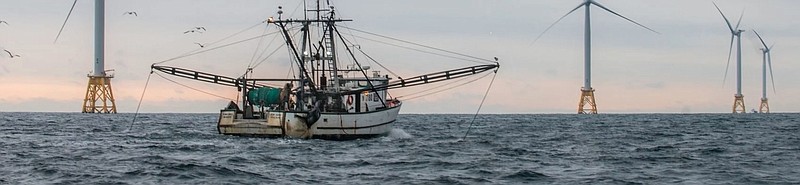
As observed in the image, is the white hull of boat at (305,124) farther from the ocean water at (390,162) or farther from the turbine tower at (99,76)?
the turbine tower at (99,76)

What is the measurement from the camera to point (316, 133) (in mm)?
61969

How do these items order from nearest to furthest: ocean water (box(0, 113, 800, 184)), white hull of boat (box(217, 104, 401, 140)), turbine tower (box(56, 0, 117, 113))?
ocean water (box(0, 113, 800, 184)) → white hull of boat (box(217, 104, 401, 140)) → turbine tower (box(56, 0, 117, 113))

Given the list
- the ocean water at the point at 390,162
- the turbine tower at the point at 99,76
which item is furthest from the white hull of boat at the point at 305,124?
the turbine tower at the point at 99,76

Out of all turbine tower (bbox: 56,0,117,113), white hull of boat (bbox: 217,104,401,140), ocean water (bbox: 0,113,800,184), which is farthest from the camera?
turbine tower (bbox: 56,0,117,113)

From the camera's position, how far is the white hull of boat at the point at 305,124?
61844 millimetres

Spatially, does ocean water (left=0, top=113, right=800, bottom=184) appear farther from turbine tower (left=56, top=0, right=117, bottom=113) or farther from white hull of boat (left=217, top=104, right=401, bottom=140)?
turbine tower (left=56, top=0, right=117, bottom=113)

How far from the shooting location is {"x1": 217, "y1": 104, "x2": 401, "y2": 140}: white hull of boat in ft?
203

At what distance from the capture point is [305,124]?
6159 cm

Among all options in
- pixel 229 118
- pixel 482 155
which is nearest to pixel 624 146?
pixel 482 155

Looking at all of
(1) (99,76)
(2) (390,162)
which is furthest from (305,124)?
(1) (99,76)

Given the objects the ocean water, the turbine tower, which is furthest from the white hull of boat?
the turbine tower

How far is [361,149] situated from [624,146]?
14299mm

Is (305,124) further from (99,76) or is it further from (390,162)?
(99,76)

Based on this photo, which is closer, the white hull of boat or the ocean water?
the ocean water
